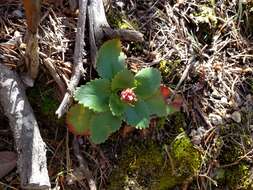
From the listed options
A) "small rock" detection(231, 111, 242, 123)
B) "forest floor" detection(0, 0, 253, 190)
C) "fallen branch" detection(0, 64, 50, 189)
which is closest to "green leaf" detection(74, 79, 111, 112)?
"forest floor" detection(0, 0, 253, 190)

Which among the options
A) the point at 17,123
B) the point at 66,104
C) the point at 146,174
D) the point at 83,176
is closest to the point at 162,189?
the point at 146,174

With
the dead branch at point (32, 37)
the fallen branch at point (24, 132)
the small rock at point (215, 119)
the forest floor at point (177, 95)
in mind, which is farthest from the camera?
the small rock at point (215, 119)

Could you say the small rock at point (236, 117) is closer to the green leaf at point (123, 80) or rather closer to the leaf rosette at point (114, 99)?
the leaf rosette at point (114, 99)

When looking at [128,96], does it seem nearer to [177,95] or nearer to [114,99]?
[114,99]

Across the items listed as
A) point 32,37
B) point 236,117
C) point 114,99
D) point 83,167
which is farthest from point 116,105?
point 236,117

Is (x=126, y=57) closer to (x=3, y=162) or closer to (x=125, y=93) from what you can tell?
(x=125, y=93)

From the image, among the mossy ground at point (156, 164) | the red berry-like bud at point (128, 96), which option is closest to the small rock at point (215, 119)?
the mossy ground at point (156, 164)
